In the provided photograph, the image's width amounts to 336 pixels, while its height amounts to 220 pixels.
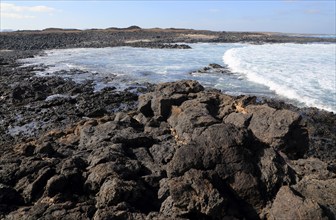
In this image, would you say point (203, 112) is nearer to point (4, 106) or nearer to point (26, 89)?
point (4, 106)

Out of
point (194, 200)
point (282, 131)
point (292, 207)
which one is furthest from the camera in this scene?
point (282, 131)

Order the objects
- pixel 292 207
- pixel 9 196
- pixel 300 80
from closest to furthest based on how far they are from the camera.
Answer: pixel 292 207
pixel 9 196
pixel 300 80

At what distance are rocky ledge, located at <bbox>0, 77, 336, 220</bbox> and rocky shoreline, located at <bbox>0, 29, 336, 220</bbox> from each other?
0.02 meters

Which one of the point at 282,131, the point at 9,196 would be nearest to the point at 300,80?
the point at 282,131

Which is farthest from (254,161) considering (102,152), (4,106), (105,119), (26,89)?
(26,89)

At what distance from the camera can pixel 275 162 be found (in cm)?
742

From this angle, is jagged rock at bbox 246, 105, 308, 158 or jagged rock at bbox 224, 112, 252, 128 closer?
jagged rock at bbox 246, 105, 308, 158

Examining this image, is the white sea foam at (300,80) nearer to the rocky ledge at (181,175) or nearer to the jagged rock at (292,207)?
the rocky ledge at (181,175)

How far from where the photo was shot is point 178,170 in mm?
7285

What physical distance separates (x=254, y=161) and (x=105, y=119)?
6.60 m

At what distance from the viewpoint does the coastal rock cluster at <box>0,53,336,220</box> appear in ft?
21.3

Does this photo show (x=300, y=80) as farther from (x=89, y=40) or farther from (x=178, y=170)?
(x=89, y=40)

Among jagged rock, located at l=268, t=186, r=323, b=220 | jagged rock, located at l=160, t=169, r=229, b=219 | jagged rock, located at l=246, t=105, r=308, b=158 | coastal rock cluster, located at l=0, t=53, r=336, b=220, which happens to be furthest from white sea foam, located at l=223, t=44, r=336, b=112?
jagged rock, located at l=160, t=169, r=229, b=219

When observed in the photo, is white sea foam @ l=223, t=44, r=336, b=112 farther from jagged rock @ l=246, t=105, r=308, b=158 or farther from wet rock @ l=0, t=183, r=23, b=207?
wet rock @ l=0, t=183, r=23, b=207
